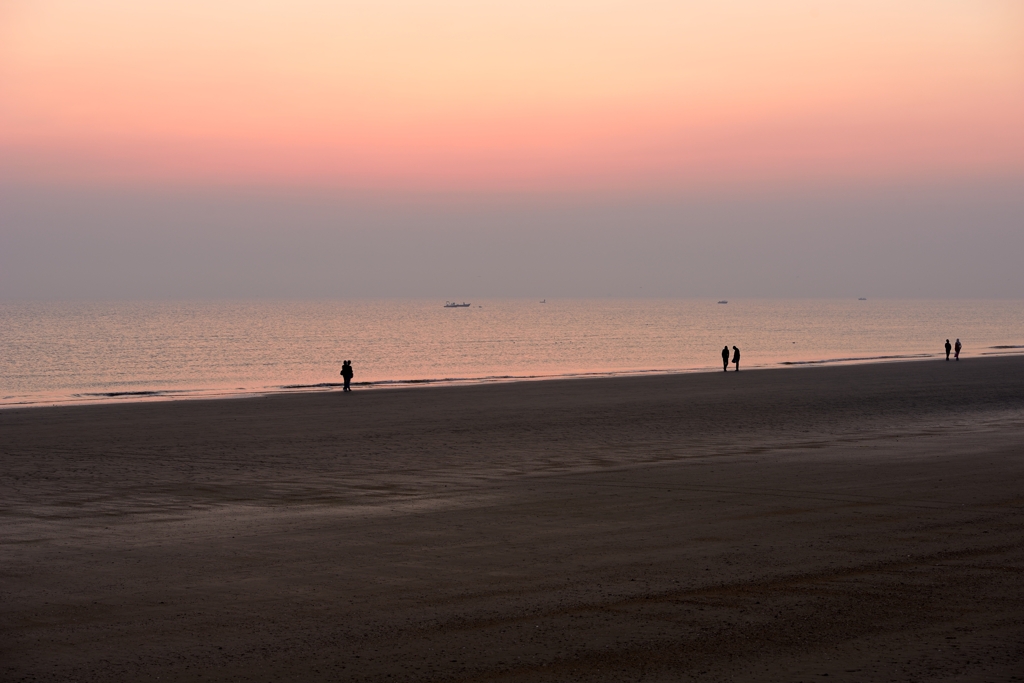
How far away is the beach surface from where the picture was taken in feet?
23.4

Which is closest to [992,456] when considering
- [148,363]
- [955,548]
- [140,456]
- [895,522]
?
[895,522]

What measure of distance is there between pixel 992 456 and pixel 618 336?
11089cm

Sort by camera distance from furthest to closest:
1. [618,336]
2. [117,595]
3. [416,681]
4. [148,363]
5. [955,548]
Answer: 1. [618,336]
2. [148,363]
3. [955,548]
4. [117,595]
5. [416,681]

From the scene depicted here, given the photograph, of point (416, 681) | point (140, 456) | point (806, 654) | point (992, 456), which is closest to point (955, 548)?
point (806, 654)

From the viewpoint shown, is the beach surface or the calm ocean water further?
the calm ocean water

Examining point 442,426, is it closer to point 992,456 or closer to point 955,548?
point 992,456

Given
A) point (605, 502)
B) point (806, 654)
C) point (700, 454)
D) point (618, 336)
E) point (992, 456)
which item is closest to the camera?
point (806, 654)

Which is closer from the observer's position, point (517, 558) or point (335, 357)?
point (517, 558)

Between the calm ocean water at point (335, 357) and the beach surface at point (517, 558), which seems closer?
the beach surface at point (517, 558)

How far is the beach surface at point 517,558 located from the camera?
714 cm

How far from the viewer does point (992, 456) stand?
18031mm

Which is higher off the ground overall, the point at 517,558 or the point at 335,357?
the point at 335,357

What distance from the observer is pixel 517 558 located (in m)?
10.3

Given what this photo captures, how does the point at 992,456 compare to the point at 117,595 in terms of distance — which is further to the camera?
the point at 992,456
